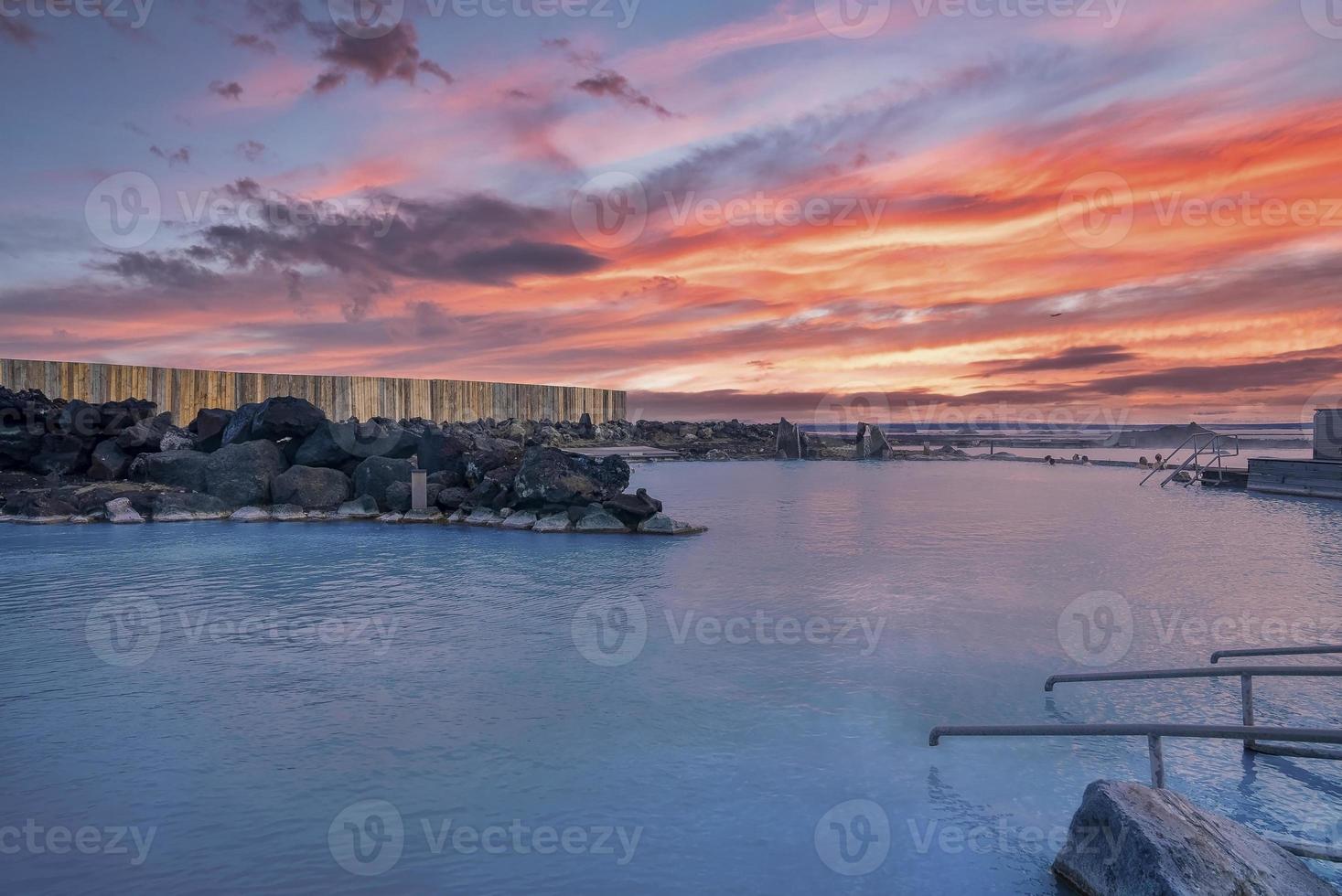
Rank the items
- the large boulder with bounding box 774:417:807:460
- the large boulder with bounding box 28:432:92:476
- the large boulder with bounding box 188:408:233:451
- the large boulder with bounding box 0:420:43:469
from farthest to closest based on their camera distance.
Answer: the large boulder with bounding box 774:417:807:460, the large boulder with bounding box 188:408:233:451, the large boulder with bounding box 0:420:43:469, the large boulder with bounding box 28:432:92:476

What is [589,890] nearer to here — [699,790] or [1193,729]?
[699,790]

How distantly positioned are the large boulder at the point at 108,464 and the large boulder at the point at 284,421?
3.79 m

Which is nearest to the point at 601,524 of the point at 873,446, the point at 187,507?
the point at 187,507

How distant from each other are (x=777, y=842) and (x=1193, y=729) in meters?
2.06

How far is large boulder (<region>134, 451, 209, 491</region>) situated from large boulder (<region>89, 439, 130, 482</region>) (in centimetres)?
122

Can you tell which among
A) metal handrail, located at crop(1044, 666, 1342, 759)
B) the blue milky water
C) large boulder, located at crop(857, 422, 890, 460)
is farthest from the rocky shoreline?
large boulder, located at crop(857, 422, 890, 460)

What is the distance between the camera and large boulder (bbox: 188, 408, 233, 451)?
21703mm

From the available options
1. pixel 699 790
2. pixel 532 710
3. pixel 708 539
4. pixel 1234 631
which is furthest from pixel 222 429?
pixel 1234 631

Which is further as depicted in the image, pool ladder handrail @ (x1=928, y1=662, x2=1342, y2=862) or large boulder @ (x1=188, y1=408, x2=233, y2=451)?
large boulder @ (x1=188, y1=408, x2=233, y2=451)

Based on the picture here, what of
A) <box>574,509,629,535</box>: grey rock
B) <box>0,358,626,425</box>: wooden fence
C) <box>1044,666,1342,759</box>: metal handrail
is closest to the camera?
<box>1044,666,1342,759</box>: metal handrail

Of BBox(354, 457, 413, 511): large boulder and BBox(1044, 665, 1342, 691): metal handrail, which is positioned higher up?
BBox(354, 457, 413, 511): large boulder

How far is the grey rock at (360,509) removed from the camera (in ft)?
58.3

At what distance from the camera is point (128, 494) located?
1772 cm

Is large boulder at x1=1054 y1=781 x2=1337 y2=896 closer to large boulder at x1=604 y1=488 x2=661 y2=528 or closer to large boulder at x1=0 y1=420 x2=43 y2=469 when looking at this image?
large boulder at x1=604 y1=488 x2=661 y2=528
